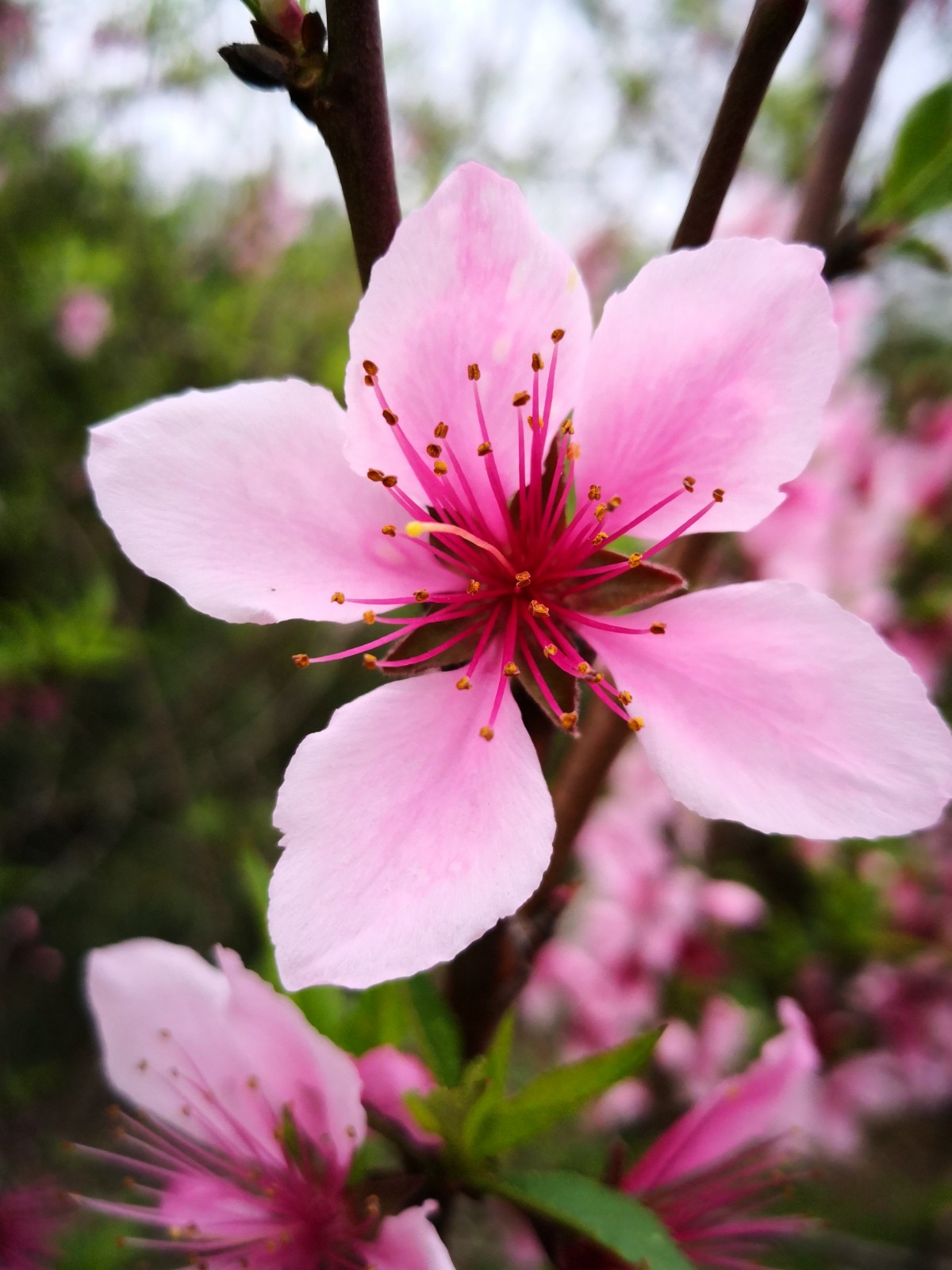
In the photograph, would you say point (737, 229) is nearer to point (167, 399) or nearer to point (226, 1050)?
point (167, 399)

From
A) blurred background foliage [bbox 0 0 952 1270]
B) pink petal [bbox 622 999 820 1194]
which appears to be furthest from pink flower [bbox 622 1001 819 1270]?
blurred background foliage [bbox 0 0 952 1270]

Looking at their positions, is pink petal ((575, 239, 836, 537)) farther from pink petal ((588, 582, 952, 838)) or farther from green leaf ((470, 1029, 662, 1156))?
green leaf ((470, 1029, 662, 1156))

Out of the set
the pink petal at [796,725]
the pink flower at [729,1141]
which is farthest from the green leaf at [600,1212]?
the pink petal at [796,725]

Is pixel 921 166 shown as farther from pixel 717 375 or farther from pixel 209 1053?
pixel 209 1053

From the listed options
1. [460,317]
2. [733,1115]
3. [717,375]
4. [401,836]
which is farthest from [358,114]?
[733,1115]

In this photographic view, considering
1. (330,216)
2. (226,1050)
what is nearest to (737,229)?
(226,1050)

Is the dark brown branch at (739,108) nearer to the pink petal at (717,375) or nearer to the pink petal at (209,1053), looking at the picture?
the pink petal at (717,375)
